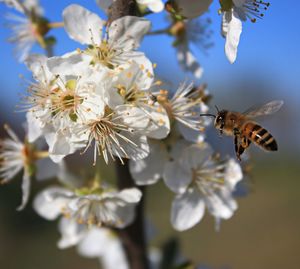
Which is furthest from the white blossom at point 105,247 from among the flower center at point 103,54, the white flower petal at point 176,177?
the flower center at point 103,54

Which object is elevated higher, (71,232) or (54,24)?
(54,24)

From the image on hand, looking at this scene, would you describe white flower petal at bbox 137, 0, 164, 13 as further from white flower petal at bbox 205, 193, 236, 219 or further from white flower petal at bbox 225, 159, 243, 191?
white flower petal at bbox 205, 193, 236, 219

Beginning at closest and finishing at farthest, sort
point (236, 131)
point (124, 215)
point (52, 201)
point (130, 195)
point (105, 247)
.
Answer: point (130, 195) → point (236, 131) → point (124, 215) → point (52, 201) → point (105, 247)

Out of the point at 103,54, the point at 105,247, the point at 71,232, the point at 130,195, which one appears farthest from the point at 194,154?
the point at 105,247

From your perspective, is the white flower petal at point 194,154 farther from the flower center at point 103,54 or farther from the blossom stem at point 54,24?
the blossom stem at point 54,24

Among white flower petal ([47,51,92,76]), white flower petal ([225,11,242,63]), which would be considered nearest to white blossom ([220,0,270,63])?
white flower petal ([225,11,242,63])

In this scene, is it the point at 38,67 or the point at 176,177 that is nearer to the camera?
the point at 38,67

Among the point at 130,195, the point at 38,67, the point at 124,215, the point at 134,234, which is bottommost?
the point at 134,234

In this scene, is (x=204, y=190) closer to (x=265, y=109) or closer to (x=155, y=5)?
(x=265, y=109)

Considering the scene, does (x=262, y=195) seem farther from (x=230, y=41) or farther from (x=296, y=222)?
(x=230, y=41)
